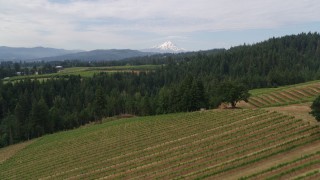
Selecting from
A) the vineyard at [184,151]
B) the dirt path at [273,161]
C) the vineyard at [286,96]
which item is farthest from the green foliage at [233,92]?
the dirt path at [273,161]

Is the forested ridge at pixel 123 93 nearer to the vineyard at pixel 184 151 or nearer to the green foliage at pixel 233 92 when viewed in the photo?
the green foliage at pixel 233 92

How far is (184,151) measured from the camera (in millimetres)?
40688

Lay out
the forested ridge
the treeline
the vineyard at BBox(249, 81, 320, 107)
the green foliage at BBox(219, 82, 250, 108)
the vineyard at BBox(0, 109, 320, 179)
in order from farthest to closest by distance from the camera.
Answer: the forested ridge
the treeline
the vineyard at BBox(249, 81, 320, 107)
the green foliage at BBox(219, 82, 250, 108)
the vineyard at BBox(0, 109, 320, 179)

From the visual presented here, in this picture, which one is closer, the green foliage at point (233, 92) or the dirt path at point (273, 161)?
the dirt path at point (273, 161)

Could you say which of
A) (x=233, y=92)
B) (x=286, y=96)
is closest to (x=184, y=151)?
(x=233, y=92)

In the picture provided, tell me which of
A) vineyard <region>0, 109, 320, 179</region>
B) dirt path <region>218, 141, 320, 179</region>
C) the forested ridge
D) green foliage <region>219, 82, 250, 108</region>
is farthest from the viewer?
the forested ridge

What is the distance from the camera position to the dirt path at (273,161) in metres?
29.4

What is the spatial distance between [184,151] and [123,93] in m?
111

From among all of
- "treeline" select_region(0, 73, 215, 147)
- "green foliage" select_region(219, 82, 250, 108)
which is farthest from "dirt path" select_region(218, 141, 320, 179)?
"treeline" select_region(0, 73, 215, 147)

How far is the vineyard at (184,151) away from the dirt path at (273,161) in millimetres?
186

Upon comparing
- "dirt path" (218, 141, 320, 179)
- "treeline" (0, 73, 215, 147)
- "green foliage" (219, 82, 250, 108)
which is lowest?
"treeline" (0, 73, 215, 147)

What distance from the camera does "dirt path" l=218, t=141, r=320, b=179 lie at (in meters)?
29.4

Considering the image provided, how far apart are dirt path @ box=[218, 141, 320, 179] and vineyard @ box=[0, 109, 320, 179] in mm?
186

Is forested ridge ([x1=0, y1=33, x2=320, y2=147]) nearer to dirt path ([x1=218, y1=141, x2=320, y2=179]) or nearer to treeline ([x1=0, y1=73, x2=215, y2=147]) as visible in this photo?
treeline ([x1=0, y1=73, x2=215, y2=147])
